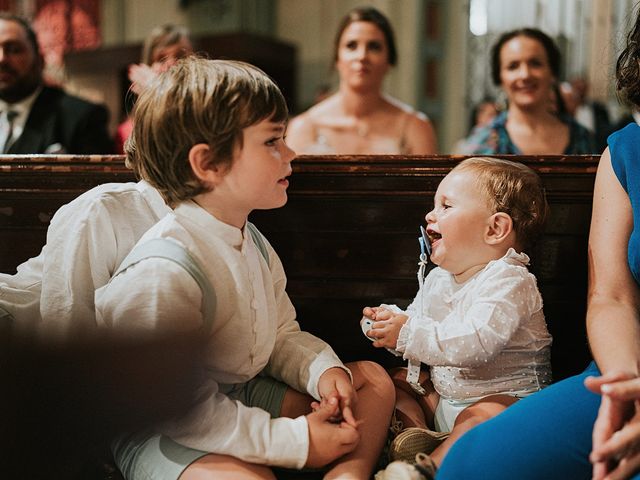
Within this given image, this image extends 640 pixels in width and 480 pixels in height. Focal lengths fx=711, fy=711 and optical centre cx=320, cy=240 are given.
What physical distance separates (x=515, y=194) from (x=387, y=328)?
1.35ft

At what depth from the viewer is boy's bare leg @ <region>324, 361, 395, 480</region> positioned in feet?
4.39

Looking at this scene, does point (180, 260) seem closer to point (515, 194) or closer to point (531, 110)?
point (515, 194)

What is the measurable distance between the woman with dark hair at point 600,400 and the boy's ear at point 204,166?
2.17ft

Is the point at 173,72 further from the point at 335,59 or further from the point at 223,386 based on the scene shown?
the point at 335,59

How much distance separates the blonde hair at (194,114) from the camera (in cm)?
132

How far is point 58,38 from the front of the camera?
781cm

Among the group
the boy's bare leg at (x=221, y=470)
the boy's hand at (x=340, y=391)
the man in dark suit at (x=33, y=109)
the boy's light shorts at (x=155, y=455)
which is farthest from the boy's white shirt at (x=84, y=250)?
the man in dark suit at (x=33, y=109)

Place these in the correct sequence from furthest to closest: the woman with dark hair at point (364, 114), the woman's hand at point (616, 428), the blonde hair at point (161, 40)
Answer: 1. the blonde hair at point (161, 40)
2. the woman with dark hair at point (364, 114)
3. the woman's hand at point (616, 428)

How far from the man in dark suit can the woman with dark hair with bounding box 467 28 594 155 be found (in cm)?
174

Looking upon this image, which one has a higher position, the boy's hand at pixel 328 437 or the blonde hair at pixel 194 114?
the blonde hair at pixel 194 114

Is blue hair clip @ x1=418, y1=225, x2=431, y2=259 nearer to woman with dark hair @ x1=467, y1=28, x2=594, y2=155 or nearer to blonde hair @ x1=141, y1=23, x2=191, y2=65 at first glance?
woman with dark hair @ x1=467, y1=28, x2=594, y2=155

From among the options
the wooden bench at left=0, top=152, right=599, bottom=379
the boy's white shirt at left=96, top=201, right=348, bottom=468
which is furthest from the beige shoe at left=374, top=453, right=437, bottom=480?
the wooden bench at left=0, top=152, right=599, bottom=379

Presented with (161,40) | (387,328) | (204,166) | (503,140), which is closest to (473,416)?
(387,328)

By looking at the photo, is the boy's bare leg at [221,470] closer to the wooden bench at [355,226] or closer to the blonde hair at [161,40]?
the wooden bench at [355,226]
